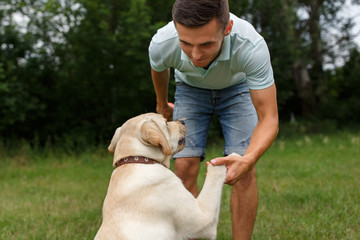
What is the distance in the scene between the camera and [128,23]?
38.0ft

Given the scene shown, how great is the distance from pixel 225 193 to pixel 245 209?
8.62 ft

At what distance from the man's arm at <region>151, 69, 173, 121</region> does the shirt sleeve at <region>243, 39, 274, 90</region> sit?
1.27m

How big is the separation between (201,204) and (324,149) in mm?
9183

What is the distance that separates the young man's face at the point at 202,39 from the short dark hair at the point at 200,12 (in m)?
0.04

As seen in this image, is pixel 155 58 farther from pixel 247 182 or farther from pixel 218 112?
pixel 247 182

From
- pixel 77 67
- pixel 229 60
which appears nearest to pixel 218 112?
pixel 229 60

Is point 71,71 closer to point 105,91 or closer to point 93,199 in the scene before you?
point 105,91

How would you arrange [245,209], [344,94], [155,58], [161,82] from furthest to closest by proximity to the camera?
[344,94]
[161,82]
[155,58]
[245,209]

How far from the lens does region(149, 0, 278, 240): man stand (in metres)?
3.26

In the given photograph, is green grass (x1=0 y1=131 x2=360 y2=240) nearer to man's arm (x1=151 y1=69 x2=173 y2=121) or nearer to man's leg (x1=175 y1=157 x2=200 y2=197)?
man's leg (x1=175 y1=157 x2=200 y2=197)

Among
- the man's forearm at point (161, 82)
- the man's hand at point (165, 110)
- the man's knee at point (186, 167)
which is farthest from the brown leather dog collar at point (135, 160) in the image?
the man's hand at point (165, 110)

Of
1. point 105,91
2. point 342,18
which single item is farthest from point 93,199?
point 342,18

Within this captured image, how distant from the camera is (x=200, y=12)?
312 centimetres

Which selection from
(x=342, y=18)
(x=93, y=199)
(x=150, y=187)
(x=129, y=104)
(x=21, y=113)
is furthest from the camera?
(x=342, y=18)
